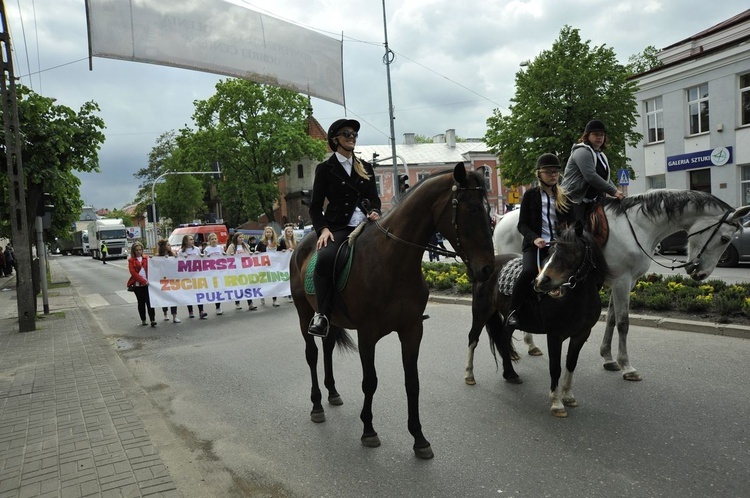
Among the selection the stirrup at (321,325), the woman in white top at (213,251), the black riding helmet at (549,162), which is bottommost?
the stirrup at (321,325)

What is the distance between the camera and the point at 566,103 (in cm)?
2342

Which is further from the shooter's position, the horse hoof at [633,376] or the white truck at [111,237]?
the white truck at [111,237]

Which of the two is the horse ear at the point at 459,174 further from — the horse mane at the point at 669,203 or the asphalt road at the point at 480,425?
the horse mane at the point at 669,203

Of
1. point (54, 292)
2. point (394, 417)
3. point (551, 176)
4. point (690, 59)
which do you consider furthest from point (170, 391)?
Answer: point (690, 59)

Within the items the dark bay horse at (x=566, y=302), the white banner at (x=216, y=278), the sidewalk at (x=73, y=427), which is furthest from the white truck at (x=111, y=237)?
the dark bay horse at (x=566, y=302)

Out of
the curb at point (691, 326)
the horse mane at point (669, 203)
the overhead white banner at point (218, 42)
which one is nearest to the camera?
the horse mane at point (669, 203)

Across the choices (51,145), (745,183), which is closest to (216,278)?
(51,145)

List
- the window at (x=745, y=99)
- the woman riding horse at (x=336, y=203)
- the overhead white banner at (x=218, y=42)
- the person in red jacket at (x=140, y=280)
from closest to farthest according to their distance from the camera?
the woman riding horse at (x=336, y=203) → the overhead white banner at (x=218, y=42) → the person in red jacket at (x=140, y=280) → the window at (x=745, y=99)

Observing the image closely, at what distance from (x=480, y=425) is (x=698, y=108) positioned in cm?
2874

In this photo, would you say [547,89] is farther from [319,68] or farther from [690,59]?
[319,68]

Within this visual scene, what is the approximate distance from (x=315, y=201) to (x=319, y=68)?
4.69 meters

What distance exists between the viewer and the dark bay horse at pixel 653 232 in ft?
17.4

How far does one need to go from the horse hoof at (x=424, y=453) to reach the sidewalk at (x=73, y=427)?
5.81 ft

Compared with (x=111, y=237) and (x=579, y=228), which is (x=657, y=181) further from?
(x=111, y=237)
